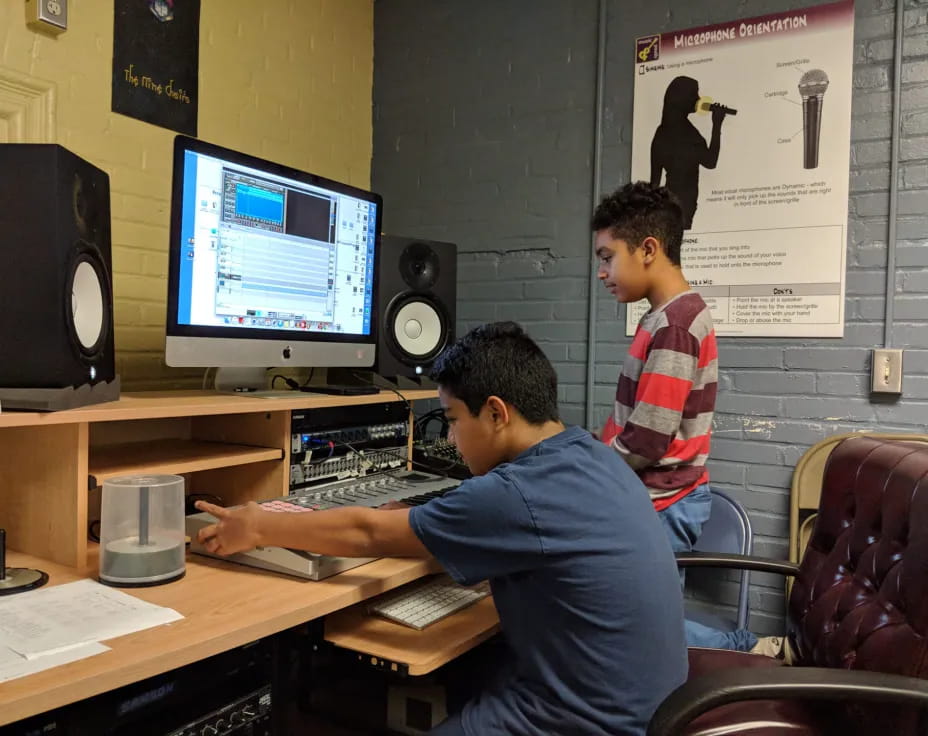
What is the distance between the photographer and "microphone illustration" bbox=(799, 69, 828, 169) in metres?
2.13

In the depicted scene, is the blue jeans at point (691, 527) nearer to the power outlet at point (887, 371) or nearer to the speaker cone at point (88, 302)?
the power outlet at point (887, 371)

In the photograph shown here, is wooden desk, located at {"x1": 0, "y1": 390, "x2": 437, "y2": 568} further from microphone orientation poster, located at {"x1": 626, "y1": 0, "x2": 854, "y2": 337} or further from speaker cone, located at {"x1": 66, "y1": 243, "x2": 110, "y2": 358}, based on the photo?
microphone orientation poster, located at {"x1": 626, "y1": 0, "x2": 854, "y2": 337}

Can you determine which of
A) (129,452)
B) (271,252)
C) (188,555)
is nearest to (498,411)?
(188,555)

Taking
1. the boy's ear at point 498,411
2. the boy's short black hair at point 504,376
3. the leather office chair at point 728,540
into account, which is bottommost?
the leather office chair at point 728,540

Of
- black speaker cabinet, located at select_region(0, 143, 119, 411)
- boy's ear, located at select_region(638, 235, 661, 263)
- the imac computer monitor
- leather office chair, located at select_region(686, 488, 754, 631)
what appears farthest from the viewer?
leather office chair, located at select_region(686, 488, 754, 631)

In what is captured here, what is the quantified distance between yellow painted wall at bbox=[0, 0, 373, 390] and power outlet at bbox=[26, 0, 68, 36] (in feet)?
0.07

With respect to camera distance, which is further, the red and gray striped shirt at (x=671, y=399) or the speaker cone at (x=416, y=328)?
the speaker cone at (x=416, y=328)

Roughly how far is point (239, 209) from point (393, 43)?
157cm

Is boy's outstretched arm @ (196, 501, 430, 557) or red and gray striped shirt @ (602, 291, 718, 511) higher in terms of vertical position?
red and gray striped shirt @ (602, 291, 718, 511)

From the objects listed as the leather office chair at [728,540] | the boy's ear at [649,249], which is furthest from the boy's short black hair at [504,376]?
the leather office chair at [728,540]

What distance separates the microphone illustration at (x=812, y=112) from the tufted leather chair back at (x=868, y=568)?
3.57 feet

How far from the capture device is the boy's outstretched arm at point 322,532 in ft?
3.86

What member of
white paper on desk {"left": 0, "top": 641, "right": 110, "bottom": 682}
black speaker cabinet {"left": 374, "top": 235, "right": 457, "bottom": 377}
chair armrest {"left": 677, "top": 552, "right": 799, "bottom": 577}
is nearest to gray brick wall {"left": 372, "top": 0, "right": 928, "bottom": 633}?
black speaker cabinet {"left": 374, "top": 235, "right": 457, "bottom": 377}

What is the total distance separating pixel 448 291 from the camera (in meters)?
2.30
